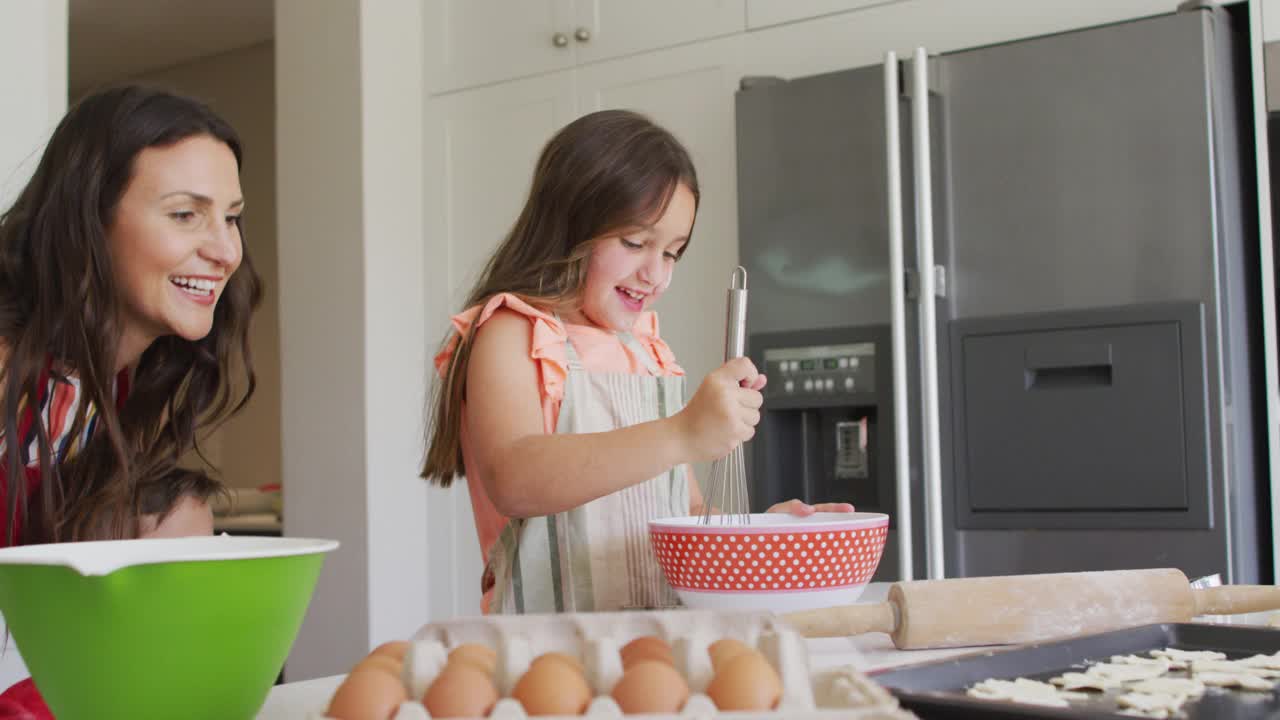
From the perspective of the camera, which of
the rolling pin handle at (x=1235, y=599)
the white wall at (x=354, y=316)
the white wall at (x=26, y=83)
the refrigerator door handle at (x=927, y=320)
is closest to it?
the rolling pin handle at (x=1235, y=599)

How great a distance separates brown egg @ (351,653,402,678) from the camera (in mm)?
480

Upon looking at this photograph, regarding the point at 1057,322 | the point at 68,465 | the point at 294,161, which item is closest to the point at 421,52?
the point at 294,161

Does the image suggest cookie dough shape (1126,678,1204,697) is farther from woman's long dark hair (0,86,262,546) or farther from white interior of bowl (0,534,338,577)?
woman's long dark hair (0,86,262,546)

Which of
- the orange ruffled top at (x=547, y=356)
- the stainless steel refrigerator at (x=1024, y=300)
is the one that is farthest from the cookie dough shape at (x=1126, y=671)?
the stainless steel refrigerator at (x=1024, y=300)

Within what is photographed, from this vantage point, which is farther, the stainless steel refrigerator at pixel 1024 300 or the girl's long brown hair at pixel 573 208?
the stainless steel refrigerator at pixel 1024 300

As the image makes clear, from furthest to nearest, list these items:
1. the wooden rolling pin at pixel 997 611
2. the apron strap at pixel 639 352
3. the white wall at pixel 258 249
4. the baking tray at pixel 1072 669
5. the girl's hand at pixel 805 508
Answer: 1. the white wall at pixel 258 249
2. the apron strap at pixel 639 352
3. the girl's hand at pixel 805 508
4. the wooden rolling pin at pixel 997 611
5. the baking tray at pixel 1072 669

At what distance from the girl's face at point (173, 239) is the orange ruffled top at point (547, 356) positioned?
0.22 metres

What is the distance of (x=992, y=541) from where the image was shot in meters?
2.04

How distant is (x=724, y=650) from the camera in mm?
486

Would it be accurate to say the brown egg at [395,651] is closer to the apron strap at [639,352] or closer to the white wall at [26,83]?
the apron strap at [639,352]

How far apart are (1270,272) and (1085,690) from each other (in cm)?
149

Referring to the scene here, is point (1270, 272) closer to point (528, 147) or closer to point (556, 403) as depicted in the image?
point (556, 403)

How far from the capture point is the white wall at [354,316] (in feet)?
9.32

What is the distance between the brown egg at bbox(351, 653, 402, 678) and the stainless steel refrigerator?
1.67 metres
